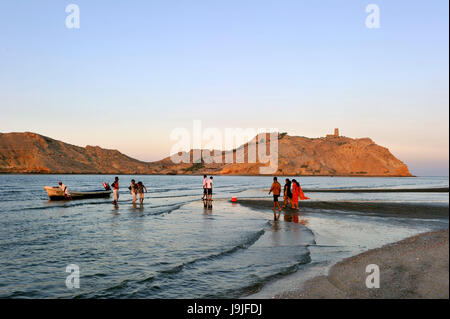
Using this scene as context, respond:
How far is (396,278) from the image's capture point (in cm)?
668

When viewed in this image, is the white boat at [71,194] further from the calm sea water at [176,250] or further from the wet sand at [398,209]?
the wet sand at [398,209]

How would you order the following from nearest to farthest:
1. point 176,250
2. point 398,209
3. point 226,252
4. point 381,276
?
point 381,276
point 226,252
point 176,250
point 398,209

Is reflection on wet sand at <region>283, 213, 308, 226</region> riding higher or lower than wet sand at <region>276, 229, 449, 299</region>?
lower

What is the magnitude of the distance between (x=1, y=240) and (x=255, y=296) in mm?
12777

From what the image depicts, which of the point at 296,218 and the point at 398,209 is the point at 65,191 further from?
the point at 398,209

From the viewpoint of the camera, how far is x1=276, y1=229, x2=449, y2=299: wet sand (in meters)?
5.85

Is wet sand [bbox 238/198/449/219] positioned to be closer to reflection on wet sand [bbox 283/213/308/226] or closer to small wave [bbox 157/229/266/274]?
reflection on wet sand [bbox 283/213/308/226]

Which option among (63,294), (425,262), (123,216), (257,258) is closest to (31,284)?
(63,294)

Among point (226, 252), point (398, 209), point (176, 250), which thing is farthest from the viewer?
point (398, 209)

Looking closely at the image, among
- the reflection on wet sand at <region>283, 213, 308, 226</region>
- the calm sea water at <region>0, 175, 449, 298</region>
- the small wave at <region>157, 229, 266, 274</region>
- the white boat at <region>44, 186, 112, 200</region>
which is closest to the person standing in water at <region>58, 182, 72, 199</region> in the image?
the white boat at <region>44, 186, 112, 200</region>

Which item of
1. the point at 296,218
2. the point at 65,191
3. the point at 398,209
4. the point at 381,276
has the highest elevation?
the point at 381,276

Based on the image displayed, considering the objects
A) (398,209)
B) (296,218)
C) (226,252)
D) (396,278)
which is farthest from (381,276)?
(398,209)

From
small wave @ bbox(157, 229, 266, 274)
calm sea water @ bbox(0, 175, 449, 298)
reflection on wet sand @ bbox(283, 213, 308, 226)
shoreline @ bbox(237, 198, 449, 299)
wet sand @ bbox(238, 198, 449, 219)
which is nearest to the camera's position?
shoreline @ bbox(237, 198, 449, 299)

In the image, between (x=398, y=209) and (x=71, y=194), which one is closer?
(x=398, y=209)
